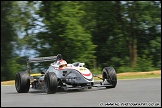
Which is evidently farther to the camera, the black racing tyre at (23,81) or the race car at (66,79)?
the black racing tyre at (23,81)

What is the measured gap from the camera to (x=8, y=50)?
1779 inches

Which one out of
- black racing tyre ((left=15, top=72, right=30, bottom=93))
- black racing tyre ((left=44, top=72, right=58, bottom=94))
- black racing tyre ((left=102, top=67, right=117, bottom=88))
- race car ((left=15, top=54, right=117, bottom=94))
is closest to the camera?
black racing tyre ((left=44, top=72, right=58, bottom=94))

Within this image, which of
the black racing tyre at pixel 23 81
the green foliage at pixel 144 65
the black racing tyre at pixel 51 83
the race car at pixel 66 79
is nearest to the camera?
the black racing tyre at pixel 51 83

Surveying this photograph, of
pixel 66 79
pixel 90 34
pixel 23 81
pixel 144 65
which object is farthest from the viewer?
pixel 90 34

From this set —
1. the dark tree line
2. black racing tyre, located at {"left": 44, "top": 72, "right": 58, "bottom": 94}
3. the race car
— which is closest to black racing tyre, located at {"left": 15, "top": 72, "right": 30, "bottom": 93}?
the race car

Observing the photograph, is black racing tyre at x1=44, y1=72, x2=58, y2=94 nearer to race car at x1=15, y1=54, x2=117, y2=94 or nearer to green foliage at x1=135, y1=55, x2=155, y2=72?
race car at x1=15, y1=54, x2=117, y2=94

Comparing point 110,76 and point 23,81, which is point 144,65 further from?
point 23,81

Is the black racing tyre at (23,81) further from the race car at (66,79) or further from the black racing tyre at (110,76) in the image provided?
the black racing tyre at (110,76)

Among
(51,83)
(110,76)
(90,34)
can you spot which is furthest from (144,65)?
(51,83)

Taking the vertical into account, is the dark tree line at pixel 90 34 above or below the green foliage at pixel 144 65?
above

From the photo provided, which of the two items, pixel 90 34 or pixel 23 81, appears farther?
pixel 90 34

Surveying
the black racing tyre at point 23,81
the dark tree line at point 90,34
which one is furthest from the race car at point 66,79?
the dark tree line at point 90,34

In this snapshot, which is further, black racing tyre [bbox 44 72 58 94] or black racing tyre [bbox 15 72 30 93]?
black racing tyre [bbox 15 72 30 93]

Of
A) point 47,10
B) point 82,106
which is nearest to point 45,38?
point 47,10
